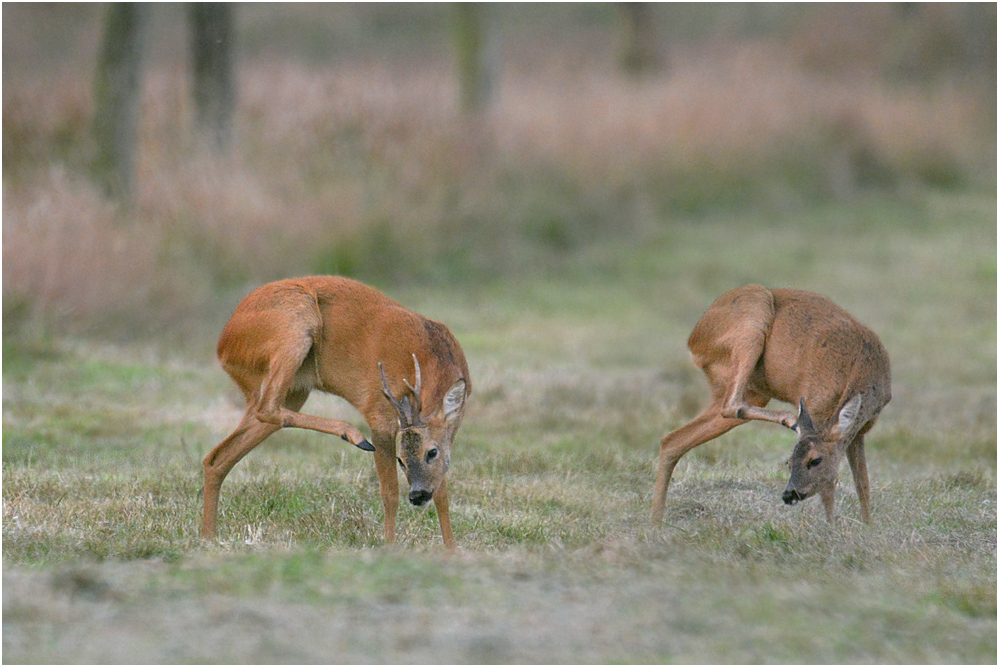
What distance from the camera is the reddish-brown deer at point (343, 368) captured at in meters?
5.74

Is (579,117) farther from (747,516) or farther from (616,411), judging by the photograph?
(747,516)

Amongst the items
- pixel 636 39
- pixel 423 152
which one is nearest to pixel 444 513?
pixel 423 152

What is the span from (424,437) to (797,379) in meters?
2.01

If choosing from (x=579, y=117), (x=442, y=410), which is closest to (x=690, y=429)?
(x=442, y=410)

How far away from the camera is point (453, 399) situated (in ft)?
18.3

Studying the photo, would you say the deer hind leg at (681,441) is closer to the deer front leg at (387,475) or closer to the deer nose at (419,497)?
the deer front leg at (387,475)

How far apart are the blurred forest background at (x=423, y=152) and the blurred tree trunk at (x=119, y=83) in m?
0.03

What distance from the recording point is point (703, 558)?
18.3 feet

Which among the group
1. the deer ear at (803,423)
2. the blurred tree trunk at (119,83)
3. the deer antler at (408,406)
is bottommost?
the deer ear at (803,423)

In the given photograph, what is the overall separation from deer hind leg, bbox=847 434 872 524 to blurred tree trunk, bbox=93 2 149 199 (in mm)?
8771

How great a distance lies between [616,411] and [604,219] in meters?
7.84

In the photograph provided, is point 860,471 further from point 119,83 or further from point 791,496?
point 119,83

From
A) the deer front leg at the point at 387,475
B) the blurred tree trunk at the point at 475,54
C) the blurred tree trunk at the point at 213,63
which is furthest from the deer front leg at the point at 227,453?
the blurred tree trunk at the point at 475,54

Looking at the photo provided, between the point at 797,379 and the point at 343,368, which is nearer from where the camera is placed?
the point at 343,368
